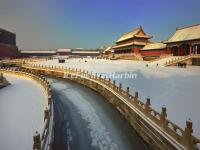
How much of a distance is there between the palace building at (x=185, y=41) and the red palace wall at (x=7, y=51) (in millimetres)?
64080

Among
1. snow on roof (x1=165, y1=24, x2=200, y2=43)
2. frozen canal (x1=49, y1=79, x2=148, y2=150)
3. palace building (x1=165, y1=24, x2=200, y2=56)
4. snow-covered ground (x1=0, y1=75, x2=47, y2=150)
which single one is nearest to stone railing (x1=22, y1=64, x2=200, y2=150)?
frozen canal (x1=49, y1=79, x2=148, y2=150)

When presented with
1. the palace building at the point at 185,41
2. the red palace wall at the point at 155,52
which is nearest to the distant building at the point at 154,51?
the red palace wall at the point at 155,52

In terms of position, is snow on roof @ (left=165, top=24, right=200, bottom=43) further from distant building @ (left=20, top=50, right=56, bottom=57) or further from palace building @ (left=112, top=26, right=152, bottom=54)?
distant building @ (left=20, top=50, right=56, bottom=57)

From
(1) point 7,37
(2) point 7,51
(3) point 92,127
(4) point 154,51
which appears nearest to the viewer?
(3) point 92,127

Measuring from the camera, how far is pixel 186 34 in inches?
1610

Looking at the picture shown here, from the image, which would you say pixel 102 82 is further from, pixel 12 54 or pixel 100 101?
pixel 12 54

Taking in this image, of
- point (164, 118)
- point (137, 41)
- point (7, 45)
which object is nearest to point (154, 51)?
point (137, 41)

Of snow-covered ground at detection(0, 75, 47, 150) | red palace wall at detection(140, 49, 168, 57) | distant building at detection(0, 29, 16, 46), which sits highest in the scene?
distant building at detection(0, 29, 16, 46)

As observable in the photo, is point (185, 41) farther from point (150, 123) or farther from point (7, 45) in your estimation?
point (7, 45)

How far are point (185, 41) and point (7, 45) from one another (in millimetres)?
71020

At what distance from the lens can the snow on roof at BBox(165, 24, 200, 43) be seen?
124ft

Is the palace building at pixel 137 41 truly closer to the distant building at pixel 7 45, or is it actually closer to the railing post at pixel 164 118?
the distant building at pixel 7 45

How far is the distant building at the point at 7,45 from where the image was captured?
76375 millimetres

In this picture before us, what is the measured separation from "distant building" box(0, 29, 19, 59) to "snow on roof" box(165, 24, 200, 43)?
65.0 m
